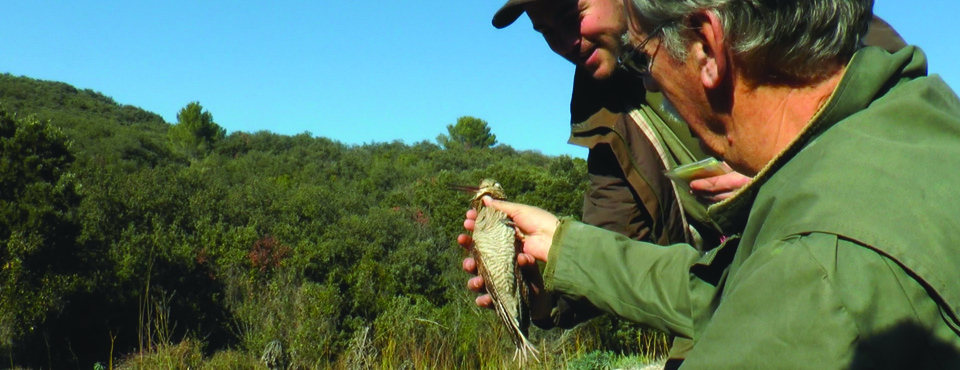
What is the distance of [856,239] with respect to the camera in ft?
3.59

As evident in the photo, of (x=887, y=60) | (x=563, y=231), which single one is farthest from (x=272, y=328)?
(x=887, y=60)

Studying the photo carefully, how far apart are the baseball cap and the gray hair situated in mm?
1891

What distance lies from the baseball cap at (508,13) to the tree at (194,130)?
32250 mm

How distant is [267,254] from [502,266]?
11178 millimetres

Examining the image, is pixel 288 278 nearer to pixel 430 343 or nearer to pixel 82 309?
pixel 82 309

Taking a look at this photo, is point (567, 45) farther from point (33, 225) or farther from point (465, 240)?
point (33, 225)

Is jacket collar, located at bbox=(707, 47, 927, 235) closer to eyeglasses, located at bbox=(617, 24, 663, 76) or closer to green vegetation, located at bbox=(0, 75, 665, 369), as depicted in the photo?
eyeglasses, located at bbox=(617, 24, 663, 76)

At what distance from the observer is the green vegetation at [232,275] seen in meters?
9.26

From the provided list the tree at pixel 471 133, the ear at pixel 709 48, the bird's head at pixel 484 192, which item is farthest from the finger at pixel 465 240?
the tree at pixel 471 133

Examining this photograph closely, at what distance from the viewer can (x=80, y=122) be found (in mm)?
28688

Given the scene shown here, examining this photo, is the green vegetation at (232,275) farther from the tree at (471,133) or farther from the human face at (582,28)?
the tree at (471,133)

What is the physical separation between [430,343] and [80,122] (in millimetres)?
24347

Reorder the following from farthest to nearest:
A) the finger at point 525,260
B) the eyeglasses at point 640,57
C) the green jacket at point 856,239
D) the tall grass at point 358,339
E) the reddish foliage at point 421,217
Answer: the reddish foliage at point 421,217 < the tall grass at point 358,339 < the finger at point 525,260 < the eyeglasses at point 640,57 < the green jacket at point 856,239

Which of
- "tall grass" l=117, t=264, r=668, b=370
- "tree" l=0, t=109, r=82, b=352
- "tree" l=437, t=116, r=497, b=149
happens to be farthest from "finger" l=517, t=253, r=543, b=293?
"tree" l=437, t=116, r=497, b=149
